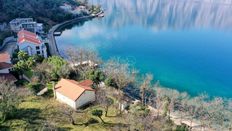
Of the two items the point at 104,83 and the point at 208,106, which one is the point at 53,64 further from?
the point at 208,106

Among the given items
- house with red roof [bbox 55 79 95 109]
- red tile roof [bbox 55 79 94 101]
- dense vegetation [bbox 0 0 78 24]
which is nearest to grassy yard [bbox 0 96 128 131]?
house with red roof [bbox 55 79 95 109]

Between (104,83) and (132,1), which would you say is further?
(132,1)

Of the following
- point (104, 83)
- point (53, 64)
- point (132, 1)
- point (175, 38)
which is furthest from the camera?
point (132, 1)

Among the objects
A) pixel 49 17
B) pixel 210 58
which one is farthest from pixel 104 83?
pixel 49 17

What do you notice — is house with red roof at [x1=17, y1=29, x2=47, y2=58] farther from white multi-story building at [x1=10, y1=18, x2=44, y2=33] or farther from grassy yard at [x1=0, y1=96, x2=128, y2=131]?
grassy yard at [x1=0, y1=96, x2=128, y2=131]

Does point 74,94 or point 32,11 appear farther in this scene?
point 32,11

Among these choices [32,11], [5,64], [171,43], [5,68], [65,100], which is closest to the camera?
[65,100]

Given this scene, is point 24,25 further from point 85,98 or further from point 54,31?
point 85,98

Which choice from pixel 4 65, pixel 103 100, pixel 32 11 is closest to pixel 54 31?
pixel 32 11
